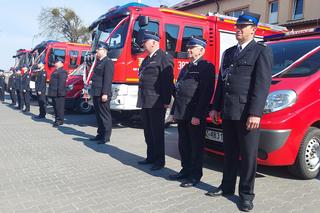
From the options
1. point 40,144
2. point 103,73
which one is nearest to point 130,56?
point 103,73

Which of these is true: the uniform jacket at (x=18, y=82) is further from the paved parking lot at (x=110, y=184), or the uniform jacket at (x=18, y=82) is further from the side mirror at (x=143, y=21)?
the side mirror at (x=143, y=21)

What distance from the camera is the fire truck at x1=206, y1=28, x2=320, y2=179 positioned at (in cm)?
399

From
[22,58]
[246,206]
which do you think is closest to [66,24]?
[22,58]

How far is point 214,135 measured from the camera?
4.71m

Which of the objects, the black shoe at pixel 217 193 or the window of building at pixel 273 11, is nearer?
the black shoe at pixel 217 193

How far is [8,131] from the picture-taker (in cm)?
832

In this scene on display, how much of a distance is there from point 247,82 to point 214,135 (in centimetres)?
153

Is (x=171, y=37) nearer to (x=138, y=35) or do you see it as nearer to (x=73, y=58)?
(x=138, y=35)

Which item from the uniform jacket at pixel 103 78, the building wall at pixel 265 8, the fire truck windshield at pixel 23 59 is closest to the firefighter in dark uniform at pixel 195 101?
the uniform jacket at pixel 103 78

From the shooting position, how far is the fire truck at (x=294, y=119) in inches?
Result: 157

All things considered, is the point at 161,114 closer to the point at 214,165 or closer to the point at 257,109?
the point at 214,165

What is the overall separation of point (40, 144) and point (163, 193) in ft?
12.2

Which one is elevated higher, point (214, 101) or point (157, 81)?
point (157, 81)

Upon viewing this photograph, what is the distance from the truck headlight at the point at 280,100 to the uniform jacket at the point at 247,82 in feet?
2.69
